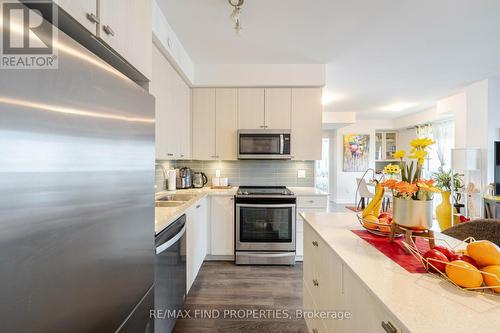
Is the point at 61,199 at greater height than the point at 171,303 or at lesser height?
greater

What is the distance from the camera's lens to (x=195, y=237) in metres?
2.31

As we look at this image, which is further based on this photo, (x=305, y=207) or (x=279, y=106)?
(x=279, y=106)

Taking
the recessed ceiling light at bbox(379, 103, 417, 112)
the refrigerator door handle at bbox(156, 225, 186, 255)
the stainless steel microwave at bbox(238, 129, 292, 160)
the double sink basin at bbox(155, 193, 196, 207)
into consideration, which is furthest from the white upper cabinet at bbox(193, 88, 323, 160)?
the recessed ceiling light at bbox(379, 103, 417, 112)

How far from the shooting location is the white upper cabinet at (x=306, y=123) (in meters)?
3.12

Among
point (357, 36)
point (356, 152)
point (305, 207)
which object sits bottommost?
point (305, 207)

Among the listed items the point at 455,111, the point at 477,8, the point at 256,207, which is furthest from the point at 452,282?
the point at 455,111

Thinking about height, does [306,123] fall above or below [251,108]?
below

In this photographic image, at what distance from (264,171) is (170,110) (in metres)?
1.61

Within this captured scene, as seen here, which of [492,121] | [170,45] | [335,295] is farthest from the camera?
[492,121]

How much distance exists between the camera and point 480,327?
546 mm

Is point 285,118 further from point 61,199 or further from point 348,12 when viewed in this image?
point 61,199

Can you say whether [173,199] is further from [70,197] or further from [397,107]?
[397,107]

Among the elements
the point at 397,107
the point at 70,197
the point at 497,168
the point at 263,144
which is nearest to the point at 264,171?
the point at 263,144

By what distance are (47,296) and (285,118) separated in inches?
116
